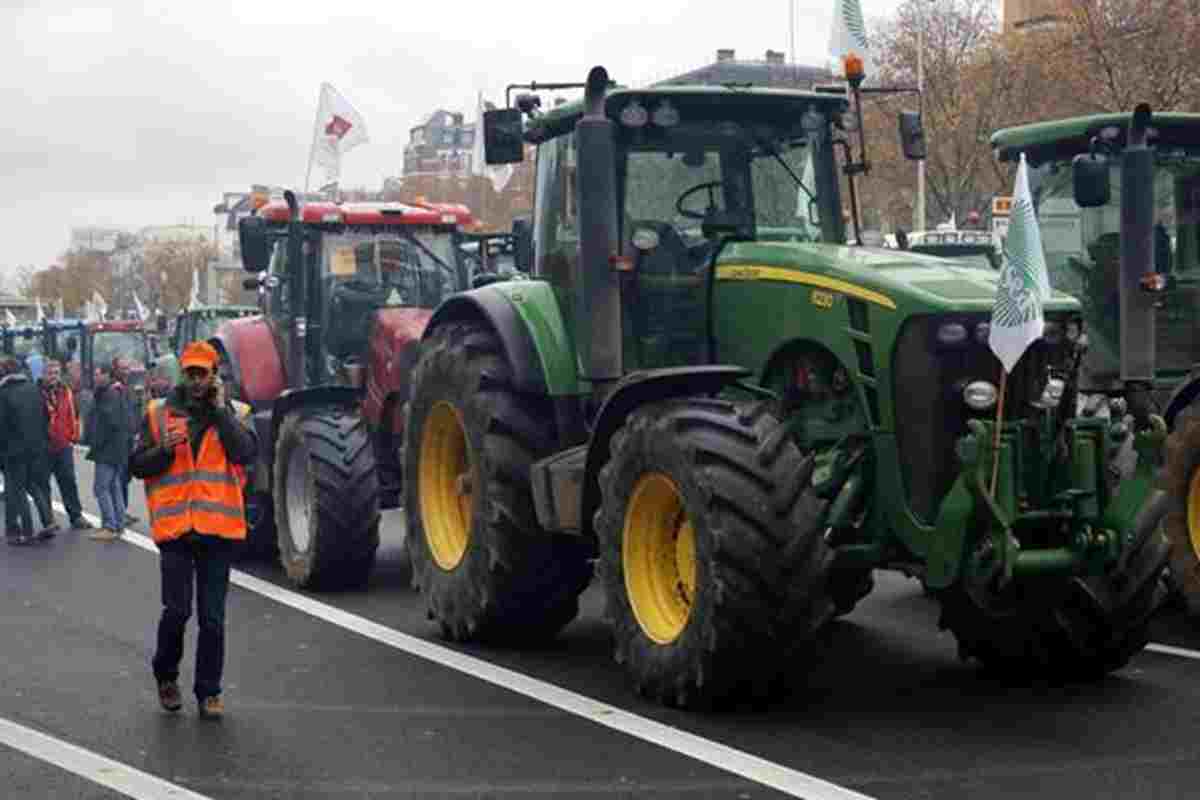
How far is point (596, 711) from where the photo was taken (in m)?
9.10

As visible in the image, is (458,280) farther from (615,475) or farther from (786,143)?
(615,475)

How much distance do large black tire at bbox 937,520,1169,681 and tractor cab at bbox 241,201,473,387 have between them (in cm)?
616

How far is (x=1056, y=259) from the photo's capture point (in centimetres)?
1265

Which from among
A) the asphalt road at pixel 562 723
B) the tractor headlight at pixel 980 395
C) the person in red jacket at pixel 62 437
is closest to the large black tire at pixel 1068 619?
the asphalt road at pixel 562 723

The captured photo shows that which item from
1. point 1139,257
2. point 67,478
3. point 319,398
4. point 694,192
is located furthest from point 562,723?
point 67,478

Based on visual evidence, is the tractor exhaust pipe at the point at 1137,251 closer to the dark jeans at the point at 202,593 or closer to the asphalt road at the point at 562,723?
the asphalt road at the point at 562,723

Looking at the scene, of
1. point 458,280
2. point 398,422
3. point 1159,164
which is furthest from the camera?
point 458,280

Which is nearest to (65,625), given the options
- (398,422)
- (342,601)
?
(342,601)

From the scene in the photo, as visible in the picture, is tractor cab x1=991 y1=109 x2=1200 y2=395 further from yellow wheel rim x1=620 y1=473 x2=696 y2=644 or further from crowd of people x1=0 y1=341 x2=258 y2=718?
crowd of people x1=0 y1=341 x2=258 y2=718

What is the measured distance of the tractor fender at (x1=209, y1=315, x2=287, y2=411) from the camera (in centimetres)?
1538

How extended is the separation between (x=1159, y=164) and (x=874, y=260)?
3633 millimetres

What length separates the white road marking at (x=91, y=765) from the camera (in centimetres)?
770

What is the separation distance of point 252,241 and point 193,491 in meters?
5.91

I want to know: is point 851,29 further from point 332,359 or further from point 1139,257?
point 332,359
